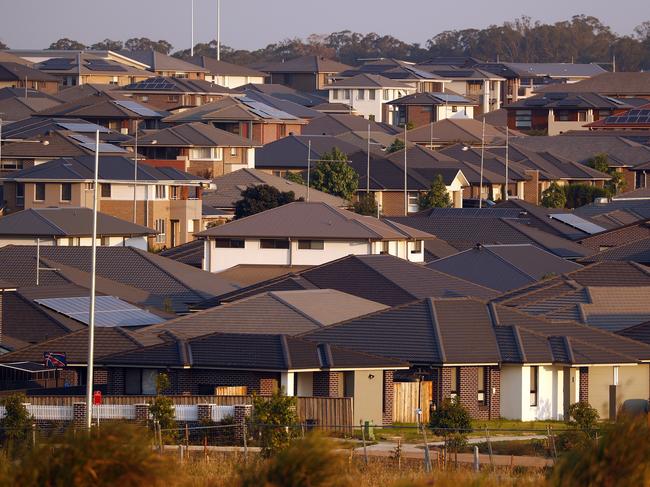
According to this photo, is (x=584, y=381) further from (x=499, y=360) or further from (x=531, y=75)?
(x=531, y=75)

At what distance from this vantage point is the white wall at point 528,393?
36.3 meters

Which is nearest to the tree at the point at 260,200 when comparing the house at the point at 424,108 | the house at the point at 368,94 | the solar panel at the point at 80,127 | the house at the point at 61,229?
the house at the point at 61,229

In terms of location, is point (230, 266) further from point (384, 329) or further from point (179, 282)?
point (384, 329)

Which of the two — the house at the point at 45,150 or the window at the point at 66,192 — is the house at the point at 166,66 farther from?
the window at the point at 66,192

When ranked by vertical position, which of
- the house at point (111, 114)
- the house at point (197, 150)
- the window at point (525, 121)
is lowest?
the house at point (197, 150)

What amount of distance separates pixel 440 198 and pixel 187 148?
1406 centimetres

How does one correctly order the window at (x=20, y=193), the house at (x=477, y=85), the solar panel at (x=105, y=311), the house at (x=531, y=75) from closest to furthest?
the solar panel at (x=105, y=311)
the window at (x=20, y=193)
the house at (x=477, y=85)
the house at (x=531, y=75)

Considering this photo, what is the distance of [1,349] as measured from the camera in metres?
38.9

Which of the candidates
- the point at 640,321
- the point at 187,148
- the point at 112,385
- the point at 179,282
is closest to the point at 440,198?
the point at 187,148

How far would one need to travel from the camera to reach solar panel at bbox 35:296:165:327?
4122 cm

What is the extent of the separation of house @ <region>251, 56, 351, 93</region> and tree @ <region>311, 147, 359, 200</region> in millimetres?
78859

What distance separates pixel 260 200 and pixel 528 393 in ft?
123

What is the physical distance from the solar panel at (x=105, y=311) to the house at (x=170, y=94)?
75004 millimetres

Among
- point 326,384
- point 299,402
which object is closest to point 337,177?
point 326,384
